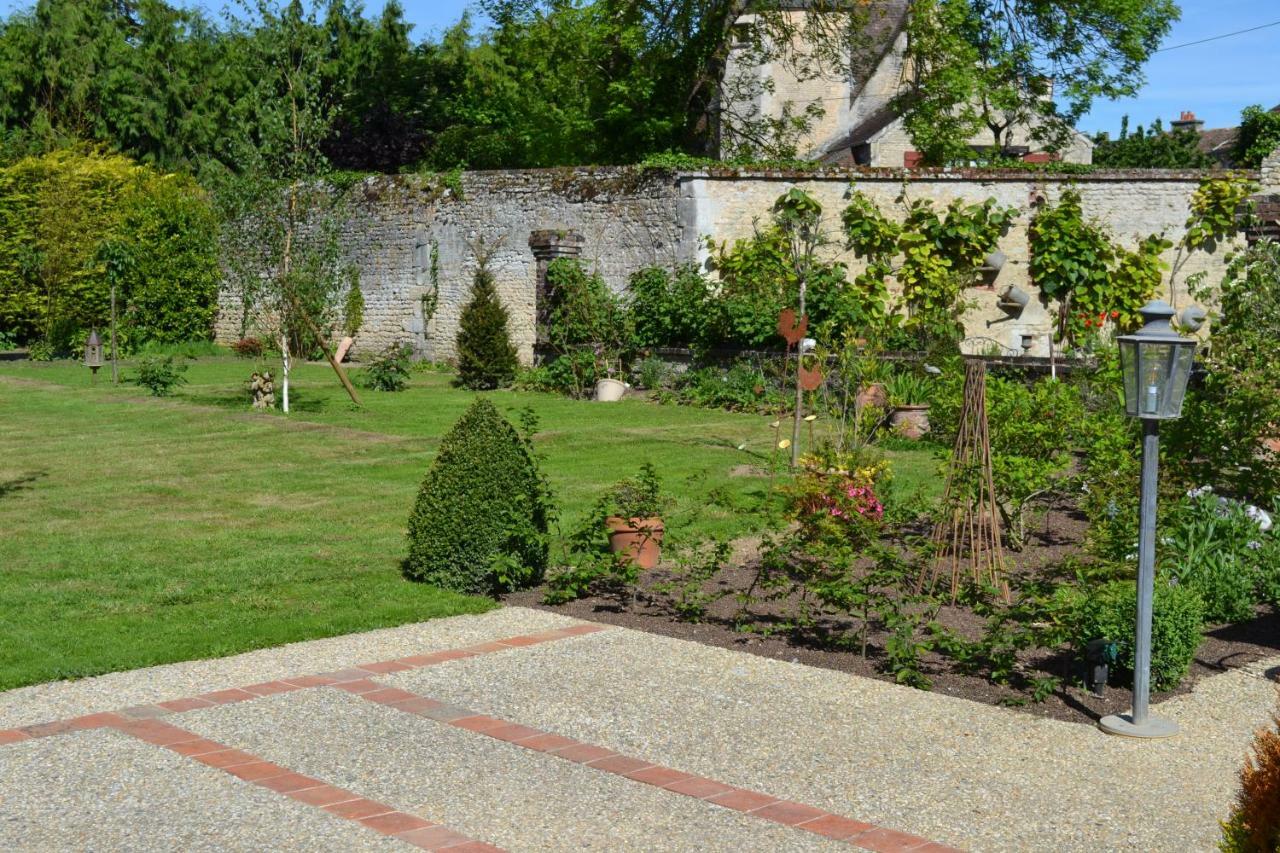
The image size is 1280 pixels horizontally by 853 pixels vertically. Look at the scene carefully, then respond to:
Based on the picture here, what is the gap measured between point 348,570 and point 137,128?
3225 centimetres

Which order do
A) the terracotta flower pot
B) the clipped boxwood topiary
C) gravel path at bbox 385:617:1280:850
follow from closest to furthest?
gravel path at bbox 385:617:1280:850
the clipped boxwood topiary
the terracotta flower pot

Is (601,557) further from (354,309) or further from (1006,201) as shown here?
(354,309)

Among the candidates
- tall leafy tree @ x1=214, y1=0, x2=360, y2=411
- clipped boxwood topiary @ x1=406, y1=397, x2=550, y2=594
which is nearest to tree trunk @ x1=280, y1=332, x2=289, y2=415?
tall leafy tree @ x1=214, y1=0, x2=360, y2=411

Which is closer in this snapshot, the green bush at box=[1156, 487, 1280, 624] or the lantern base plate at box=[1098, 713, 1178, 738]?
the lantern base plate at box=[1098, 713, 1178, 738]

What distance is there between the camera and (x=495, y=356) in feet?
67.5

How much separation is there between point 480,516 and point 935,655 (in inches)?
108

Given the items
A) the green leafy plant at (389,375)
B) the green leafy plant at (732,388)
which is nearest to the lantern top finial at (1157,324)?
the green leafy plant at (732,388)

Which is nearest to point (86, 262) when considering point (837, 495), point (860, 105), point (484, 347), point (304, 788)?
point (484, 347)

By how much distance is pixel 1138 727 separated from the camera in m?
5.90

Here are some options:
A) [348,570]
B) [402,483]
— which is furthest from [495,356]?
[348,570]

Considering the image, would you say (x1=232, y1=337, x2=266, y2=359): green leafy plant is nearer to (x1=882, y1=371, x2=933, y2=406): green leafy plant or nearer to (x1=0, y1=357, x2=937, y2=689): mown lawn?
(x1=0, y1=357, x2=937, y2=689): mown lawn

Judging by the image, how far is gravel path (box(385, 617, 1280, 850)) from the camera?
4.91 metres

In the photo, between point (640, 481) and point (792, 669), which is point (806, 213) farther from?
point (792, 669)

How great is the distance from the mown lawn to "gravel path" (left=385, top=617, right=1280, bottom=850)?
4.70 feet
